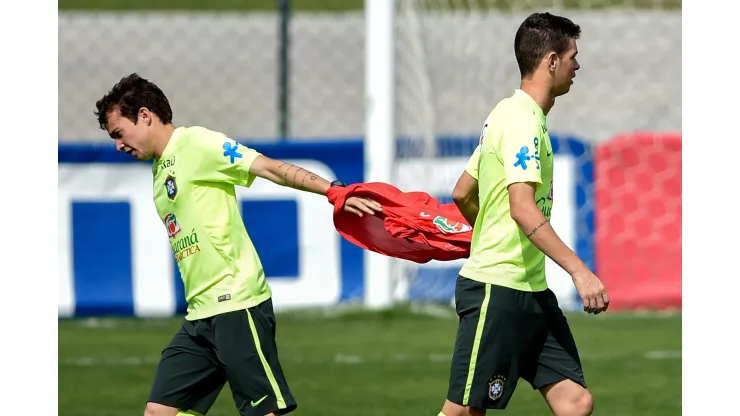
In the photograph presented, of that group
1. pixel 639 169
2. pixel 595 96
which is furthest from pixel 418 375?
pixel 595 96

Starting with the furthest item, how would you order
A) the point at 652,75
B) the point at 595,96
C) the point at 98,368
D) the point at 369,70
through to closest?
1. the point at 652,75
2. the point at 595,96
3. the point at 369,70
4. the point at 98,368

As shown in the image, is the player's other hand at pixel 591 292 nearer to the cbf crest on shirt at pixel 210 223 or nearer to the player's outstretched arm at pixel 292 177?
the player's outstretched arm at pixel 292 177

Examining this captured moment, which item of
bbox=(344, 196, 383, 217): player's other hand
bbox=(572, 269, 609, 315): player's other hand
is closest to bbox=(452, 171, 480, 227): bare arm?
bbox=(344, 196, 383, 217): player's other hand

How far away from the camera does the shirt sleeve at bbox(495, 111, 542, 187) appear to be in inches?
190

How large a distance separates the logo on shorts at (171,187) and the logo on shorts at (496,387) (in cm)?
151

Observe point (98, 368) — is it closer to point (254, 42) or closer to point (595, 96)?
point (595, 96)

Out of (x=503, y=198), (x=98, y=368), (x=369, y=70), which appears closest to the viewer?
(x=503, y=198)

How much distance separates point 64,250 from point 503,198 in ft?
22.4

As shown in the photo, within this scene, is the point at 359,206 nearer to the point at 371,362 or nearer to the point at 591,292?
the point at 591,292

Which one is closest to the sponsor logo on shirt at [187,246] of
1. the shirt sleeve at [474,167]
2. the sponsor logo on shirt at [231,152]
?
the sponsor logo on shirt at [231,152]

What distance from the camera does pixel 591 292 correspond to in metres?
4.62

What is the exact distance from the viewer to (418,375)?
8453 mm

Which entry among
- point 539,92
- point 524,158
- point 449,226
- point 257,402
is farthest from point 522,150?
point 257,402

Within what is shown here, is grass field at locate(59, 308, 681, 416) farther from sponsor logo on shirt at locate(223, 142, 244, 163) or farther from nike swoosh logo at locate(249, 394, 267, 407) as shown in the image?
sponsor logo on shirt at locate(223, 142, 244, 163)
